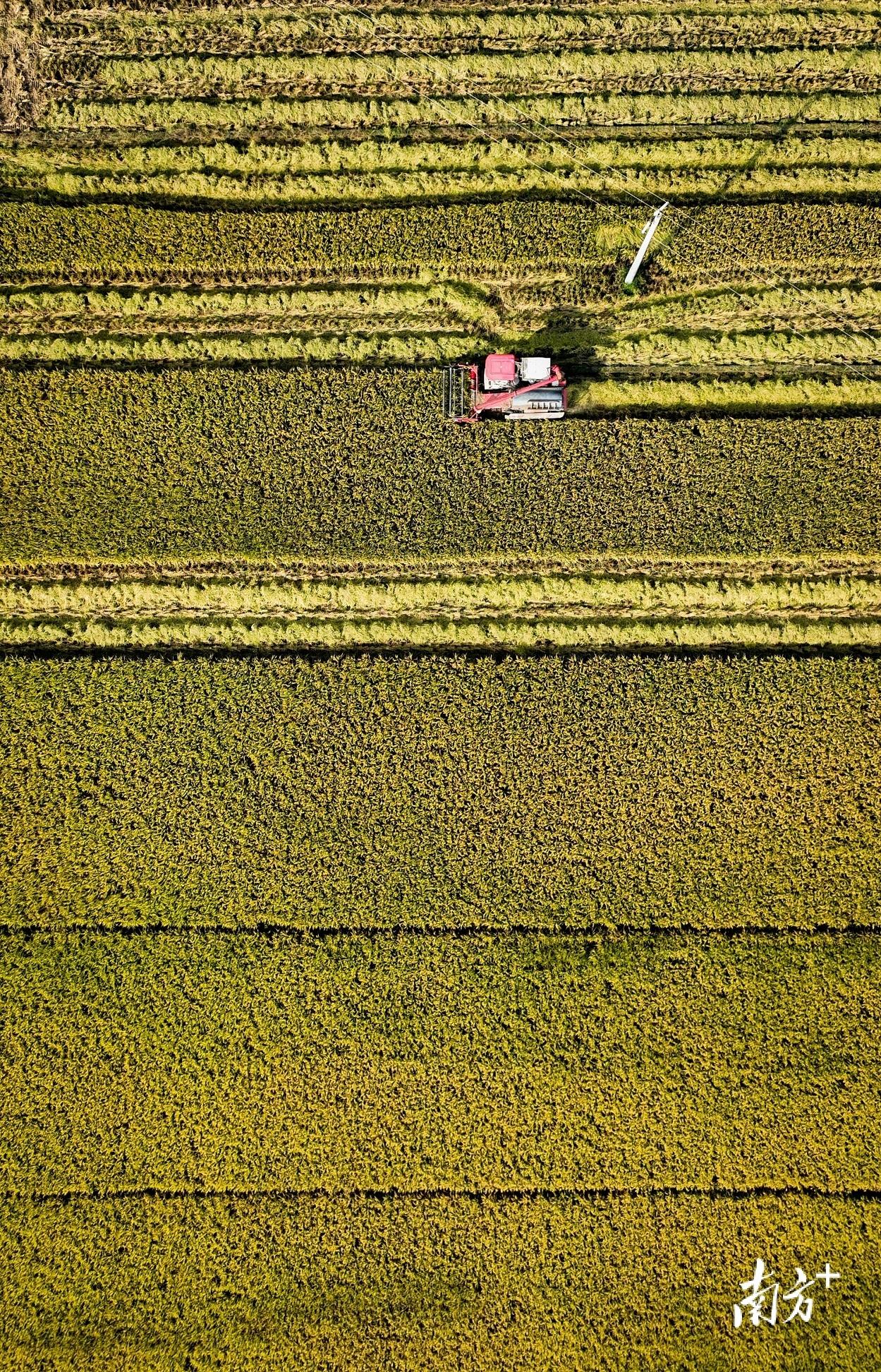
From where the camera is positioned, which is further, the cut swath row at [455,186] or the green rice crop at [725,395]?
the cut swath row at [455,186]

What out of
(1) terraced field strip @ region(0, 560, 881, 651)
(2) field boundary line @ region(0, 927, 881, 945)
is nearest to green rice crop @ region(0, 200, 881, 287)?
(1) terraced field strip @ region(0, 560, 881, 651)

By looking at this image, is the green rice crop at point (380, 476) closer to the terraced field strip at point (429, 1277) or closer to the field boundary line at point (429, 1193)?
→ the field boundary line at point (429, 1193)

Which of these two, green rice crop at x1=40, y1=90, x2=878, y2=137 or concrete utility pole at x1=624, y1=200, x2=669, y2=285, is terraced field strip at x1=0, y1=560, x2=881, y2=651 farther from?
green rice crop at x1=40, y1=90, x2=878, y2=137

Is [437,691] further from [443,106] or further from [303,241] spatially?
[443,106]

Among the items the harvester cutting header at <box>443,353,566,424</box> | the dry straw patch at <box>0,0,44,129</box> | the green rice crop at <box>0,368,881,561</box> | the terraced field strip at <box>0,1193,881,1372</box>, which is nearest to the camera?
the terraced field strip at <box>0,1193,881,1372</box>

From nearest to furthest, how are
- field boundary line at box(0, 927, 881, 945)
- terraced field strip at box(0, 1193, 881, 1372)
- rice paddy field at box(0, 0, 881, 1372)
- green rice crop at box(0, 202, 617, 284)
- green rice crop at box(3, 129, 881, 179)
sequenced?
terraced field strip at box(0, 1193, 881, 1372) < rice paddy field at box(0, 0, 881, 1372) < field boundary line at box(0, 927, 881, 945) < green rice crop at box(0, 202, 617, 284) < green rice crop at box(3, 129, 881, 179)

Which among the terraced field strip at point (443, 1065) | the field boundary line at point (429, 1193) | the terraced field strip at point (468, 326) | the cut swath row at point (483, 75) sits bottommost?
the field boundary line at point (429, 1193)

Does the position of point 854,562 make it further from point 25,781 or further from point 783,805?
point 25,781

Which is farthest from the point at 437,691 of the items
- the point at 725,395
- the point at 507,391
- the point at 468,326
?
the point at 725,395

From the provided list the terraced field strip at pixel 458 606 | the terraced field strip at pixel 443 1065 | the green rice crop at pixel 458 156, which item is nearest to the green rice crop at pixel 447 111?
the green rice crop at pixel 458 156
